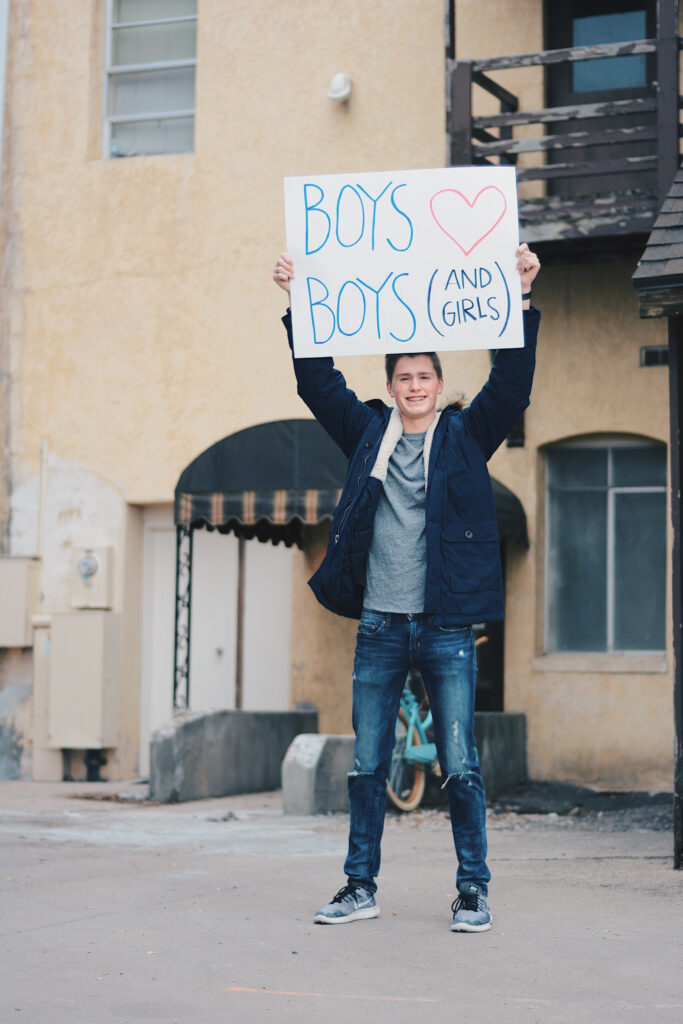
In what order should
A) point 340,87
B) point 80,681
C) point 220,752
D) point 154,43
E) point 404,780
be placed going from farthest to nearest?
point 154,43 < point 80,681 < point 340,87 < point 220,752 < point 404,780

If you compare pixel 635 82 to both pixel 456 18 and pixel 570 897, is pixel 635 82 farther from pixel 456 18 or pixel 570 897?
pixel 570 897

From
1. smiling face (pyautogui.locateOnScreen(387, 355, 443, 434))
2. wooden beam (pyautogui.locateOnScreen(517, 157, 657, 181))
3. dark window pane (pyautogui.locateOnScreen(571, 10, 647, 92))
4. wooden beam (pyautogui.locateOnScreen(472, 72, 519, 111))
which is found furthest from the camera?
dark window pane (pyautogui.locateOnScreen(571, 10, 647, 92))

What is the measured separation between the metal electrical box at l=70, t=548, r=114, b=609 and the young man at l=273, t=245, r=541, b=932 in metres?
7.96

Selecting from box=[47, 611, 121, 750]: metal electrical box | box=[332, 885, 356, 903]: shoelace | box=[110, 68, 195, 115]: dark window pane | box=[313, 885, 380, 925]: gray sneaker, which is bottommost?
box=[313, 885, 380, 925]: gray sneaker

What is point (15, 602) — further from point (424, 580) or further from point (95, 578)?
point (424, 580)

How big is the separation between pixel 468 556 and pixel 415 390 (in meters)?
0.65

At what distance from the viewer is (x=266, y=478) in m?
10.5

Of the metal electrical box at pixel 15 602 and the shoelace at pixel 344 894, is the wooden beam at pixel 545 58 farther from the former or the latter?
the shoelace at pixel 344 894

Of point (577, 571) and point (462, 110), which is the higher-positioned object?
point (462, 110)

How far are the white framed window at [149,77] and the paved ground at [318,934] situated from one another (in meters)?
7.40

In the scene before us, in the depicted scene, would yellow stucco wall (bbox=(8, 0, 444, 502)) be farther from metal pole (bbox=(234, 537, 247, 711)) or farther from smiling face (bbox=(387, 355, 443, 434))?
smiling face (bbox=(387, 355, 443, 434))

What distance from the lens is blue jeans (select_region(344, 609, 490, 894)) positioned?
491 centimetres

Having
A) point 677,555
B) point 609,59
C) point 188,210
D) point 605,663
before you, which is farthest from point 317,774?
point 609,59

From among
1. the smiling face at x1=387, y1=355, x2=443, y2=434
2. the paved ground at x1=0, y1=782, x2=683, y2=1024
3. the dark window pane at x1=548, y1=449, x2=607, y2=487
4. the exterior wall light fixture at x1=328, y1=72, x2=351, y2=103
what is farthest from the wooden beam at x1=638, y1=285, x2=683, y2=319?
the exterior wall light fixture at x1=328, y1=72, x2=351, y2=103
